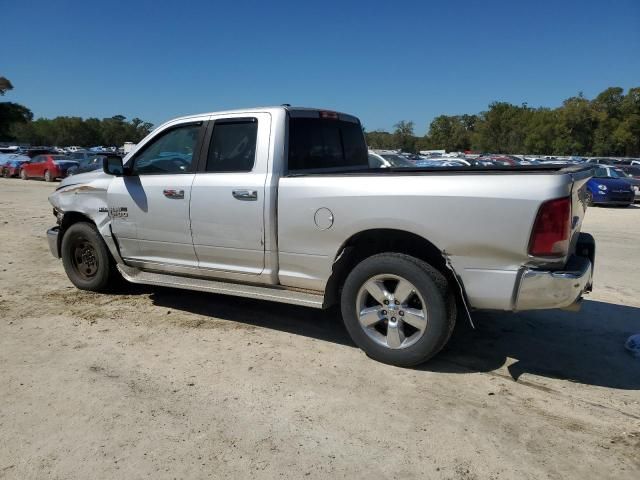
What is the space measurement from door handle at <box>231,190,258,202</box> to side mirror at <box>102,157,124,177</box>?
4.87ft

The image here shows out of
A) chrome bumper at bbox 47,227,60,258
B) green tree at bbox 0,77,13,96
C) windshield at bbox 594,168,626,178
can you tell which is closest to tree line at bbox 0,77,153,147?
green tree at bbox 0,77,13,96

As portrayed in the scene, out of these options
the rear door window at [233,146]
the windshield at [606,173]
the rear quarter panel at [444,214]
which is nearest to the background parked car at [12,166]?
the windshield at [606,173]

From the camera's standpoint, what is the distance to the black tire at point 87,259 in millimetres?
5758

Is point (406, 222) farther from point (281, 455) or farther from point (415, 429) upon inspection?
point (281, 455)

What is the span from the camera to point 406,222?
3812 mm

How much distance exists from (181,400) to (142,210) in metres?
2.30

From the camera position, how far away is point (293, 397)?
3615mm

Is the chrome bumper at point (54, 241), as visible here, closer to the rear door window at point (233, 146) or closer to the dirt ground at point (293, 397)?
the dirt ground at point (293, 397)

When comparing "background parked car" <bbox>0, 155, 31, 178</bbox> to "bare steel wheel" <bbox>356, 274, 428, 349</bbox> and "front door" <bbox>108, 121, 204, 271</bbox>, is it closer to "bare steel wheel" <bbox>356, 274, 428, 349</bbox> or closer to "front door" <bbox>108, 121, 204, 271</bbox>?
"front door" <bbox>108, 121, 204, 271</bbox>

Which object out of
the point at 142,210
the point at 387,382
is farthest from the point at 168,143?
the point at 387,382

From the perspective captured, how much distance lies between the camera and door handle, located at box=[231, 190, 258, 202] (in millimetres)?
4445

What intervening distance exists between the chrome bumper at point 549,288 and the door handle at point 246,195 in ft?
7.25

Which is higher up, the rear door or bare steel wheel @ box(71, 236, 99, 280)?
the rear door

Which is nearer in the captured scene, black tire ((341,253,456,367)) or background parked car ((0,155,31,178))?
black tire ((341,253,456,367))
